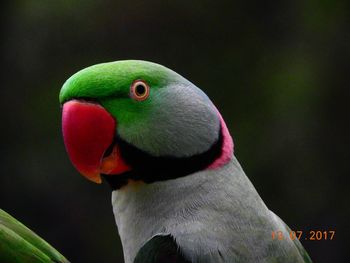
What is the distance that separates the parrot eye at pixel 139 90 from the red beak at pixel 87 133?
2.3 inches

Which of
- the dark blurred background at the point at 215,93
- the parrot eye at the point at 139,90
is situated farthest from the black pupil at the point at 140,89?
the dark blurred background at the point at 215,93

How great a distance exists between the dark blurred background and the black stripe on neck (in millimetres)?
1988

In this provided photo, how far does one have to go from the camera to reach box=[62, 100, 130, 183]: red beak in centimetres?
117

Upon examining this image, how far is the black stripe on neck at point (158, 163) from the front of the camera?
122 cm

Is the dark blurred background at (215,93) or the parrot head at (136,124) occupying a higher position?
the parrot head at (136,124)

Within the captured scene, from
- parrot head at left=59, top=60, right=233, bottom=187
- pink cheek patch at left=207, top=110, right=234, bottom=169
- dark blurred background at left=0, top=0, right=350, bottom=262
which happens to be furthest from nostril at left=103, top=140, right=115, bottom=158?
dark blurred background at left=0, top=0, right=350, bottom=262

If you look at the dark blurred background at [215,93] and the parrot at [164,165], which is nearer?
the parrot at [164,165]

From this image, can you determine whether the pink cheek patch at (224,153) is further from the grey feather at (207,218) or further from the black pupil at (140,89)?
the black pupil at (140,89)

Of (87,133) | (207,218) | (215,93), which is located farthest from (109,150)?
(215,93)

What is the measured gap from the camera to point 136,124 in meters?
1.21

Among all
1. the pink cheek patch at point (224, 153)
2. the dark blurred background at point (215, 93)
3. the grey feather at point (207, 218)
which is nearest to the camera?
the grey feather at point (207, 218)

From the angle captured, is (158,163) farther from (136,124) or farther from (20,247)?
(20,247)

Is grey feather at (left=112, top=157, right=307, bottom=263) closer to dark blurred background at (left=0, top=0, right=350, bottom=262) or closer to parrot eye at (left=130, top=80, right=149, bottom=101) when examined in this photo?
parrot eye at (left=130, top=80, right=149, bottom=101)

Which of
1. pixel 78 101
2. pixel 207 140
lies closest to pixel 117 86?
pixel 78 101
